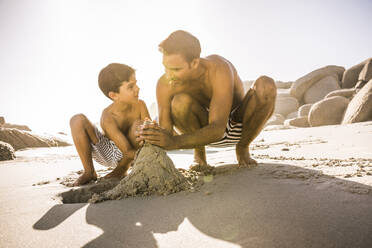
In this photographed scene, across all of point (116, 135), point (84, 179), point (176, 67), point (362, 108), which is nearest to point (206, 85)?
point (176, 67)

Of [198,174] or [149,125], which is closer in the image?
[149,125]

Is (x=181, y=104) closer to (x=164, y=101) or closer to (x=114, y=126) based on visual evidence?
(x=164, y=101)

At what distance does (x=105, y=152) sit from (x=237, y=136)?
1.67 meters

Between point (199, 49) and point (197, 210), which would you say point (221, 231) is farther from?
point (199, 49)

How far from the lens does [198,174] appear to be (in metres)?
2.03

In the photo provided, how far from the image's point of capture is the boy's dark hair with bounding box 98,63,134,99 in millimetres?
2830

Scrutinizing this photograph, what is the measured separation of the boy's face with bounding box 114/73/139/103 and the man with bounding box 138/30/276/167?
324 mm

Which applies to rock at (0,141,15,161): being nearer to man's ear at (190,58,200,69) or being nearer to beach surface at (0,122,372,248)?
beach surface at (0,122,372,248)

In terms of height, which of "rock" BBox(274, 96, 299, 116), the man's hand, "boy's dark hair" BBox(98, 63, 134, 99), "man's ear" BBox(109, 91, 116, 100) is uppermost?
"boy's dark hair" BBox(98, 63, 134, 99)

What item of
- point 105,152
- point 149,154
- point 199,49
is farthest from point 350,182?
Answer: point 105,152

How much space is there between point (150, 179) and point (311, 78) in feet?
53.1

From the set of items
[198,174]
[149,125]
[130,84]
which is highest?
[130,84]

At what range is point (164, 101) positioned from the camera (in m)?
2.71

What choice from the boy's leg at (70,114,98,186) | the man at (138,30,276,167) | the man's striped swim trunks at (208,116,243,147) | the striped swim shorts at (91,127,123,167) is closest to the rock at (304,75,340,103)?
the man's striped swim trunks at (208,116,243,147)
